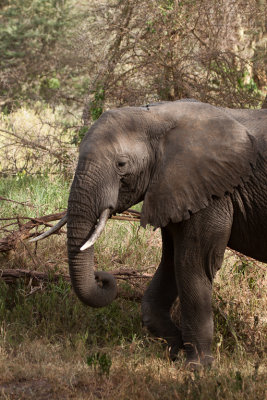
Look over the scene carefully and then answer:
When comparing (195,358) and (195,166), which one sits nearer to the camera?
(195,166)

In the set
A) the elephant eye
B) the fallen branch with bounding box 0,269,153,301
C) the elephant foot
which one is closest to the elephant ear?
the elephant eye

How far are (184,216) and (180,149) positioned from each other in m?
0.45

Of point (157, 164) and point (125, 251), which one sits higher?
point (157, 164)

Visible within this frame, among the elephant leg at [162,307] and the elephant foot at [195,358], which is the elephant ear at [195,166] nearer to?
the elephant leg at [162,307]

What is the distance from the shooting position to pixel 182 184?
14.1ft

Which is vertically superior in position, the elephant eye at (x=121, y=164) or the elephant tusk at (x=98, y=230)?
the elephant eye at (x=121, y=164)

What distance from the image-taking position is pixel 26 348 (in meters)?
5.05

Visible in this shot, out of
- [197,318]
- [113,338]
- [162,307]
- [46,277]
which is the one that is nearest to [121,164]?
[197,318]

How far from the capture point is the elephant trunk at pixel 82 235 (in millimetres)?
4125

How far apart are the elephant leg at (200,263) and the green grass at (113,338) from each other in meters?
0.20

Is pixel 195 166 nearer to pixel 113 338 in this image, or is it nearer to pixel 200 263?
pixel 200 263

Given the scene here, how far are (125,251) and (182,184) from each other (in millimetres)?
2544

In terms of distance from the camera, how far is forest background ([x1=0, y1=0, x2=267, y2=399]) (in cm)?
438

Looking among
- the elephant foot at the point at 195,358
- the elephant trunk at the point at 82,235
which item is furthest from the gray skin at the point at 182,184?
the elephant foot at the point at 195,358
